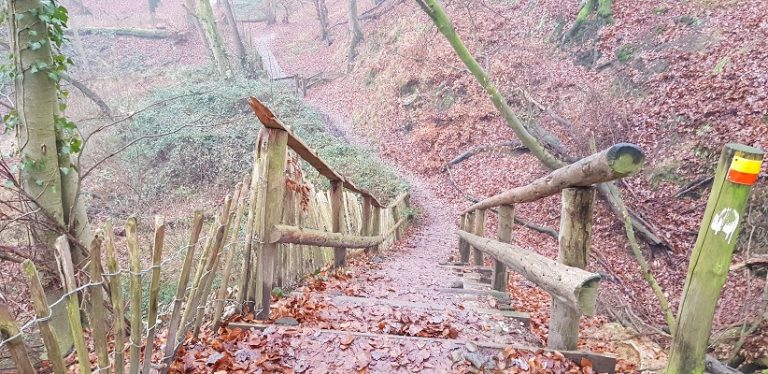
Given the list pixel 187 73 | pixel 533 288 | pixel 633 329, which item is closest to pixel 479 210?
pixel 533 288

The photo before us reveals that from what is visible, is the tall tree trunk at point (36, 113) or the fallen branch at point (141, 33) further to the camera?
the fallen branch at point (141, 33)

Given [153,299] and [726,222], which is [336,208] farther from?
[726,222]

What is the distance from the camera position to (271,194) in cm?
278

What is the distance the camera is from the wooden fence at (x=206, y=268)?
1328 millimetres

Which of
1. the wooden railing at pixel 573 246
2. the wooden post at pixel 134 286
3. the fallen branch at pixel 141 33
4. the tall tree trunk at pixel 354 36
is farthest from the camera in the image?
the fallen branch at pixel 141 33

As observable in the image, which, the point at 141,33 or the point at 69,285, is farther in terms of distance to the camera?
the point at 141,33

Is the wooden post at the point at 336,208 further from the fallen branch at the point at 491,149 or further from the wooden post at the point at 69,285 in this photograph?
the fallen branch at the point at 491,149

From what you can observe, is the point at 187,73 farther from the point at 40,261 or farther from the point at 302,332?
the point at 302,332

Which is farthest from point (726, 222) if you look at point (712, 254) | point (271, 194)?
point (271, 194)

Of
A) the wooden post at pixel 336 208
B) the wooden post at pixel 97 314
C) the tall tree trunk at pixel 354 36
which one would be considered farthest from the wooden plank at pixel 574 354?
the tall tree trunk at pixel 354 36

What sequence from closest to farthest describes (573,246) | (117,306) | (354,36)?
(117,306) → (573,246) → (354,36)

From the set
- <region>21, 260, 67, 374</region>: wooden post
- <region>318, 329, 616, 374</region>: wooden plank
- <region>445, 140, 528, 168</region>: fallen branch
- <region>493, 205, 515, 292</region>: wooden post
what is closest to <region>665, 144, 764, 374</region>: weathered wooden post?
<region>318, 329, 616, 374</region>: wooden plank

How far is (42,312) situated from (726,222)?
271cm

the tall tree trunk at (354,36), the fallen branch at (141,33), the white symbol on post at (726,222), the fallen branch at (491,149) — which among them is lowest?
the white symbol on post at (726,222)
